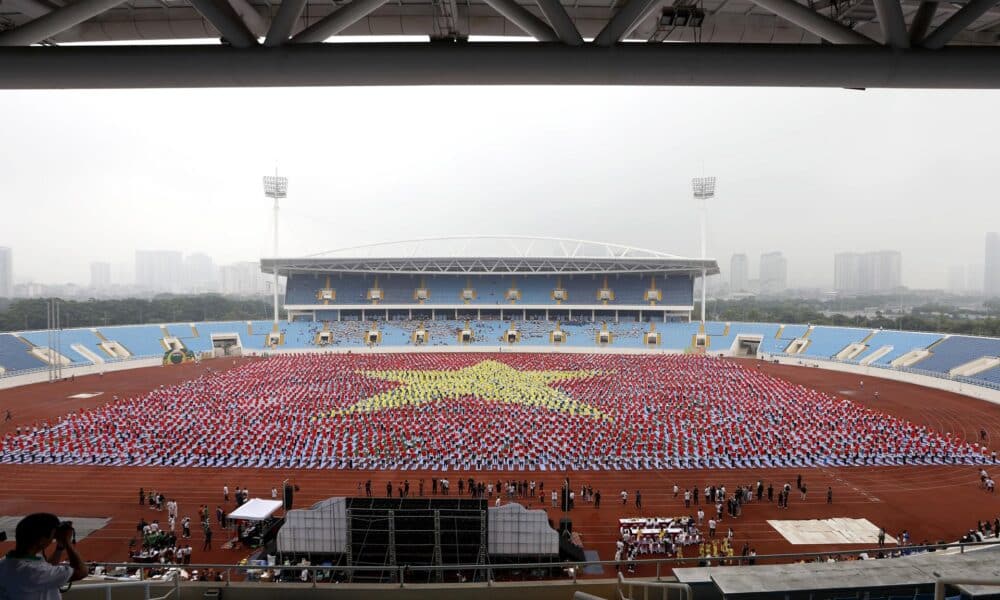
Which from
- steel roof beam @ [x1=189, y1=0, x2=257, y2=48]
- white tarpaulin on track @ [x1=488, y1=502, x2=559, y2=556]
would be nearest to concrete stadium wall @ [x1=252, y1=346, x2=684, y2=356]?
white tarpaulin on track @ [x1=488, y1=502, x2=559, y2=556]

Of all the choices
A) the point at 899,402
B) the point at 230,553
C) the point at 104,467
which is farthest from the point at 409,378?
the point at 899,402

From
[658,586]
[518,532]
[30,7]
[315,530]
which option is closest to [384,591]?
[658,586]

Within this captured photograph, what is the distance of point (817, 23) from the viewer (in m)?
2.57

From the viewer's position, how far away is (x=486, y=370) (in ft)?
111

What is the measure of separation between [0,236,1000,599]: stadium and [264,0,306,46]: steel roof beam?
2.94 meters

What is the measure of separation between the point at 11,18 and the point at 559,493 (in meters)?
14.2

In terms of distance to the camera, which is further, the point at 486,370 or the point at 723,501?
the point at 486,370

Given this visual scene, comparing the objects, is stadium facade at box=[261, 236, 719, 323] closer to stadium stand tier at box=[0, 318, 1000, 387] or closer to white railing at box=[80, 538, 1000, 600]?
stadium stand tier at box=[0, 318, 1000, 387]

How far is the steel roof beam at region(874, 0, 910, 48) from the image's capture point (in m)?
2.43

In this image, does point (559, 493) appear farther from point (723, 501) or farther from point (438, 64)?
point (438, 64)

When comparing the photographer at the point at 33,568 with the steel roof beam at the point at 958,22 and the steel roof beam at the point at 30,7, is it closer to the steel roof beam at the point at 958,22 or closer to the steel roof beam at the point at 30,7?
the steel roof beam at the point at 30,7

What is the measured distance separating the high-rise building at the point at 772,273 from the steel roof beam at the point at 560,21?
14539 centimetres

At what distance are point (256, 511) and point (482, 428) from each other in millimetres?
9895

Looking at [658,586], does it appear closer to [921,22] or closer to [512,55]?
[512,55]
